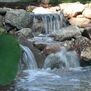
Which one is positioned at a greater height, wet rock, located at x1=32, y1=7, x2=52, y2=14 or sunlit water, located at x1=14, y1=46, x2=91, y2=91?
wet rock, located at x1=32, y1=7, x2=52, y2=14

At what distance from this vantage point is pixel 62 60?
11250mm

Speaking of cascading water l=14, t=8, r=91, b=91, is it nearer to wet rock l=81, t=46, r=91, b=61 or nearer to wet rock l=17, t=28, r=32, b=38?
wet rock l=81, t=46, r=91, b=61

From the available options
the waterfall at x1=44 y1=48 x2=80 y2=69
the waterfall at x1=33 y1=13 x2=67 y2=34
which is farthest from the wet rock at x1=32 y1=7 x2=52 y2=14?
the waterfall at x1=44 y1=48 x2=80 y2=69

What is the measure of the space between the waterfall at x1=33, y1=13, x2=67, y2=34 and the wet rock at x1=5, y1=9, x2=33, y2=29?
27 cm

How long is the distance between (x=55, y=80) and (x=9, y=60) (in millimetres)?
7959

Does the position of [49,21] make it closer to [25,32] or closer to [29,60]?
[25,32]

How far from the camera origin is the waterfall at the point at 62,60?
11.0m

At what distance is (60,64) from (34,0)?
8.53m

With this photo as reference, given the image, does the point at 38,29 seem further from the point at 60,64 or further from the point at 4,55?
the point at 4,55

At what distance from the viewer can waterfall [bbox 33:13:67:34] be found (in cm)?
1518

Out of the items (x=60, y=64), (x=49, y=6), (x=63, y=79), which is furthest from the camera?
(x=49, y=6)

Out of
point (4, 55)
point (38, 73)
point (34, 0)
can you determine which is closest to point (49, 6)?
point (34, 0)

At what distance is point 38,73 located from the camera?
33.5 ft

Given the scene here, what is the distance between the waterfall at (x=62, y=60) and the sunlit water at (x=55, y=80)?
326 millimetres
